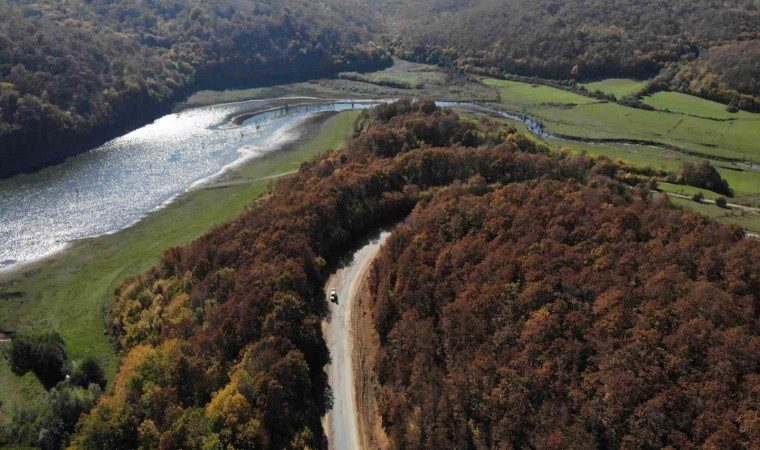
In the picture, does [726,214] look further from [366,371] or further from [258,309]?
[258,309]

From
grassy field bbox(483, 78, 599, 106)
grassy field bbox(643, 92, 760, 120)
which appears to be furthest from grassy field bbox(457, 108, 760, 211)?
grassy field bbox(483, 78, 599, 106)

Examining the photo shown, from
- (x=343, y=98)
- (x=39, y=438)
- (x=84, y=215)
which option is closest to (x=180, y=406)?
(x=39, y=438)

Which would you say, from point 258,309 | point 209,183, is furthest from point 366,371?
point 209,183

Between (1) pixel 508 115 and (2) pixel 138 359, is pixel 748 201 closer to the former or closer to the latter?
(1) pixel 508 115

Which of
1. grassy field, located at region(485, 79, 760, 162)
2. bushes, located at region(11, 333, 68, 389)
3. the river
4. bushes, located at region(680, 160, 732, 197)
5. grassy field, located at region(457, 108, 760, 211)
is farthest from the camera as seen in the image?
grassy field, located at region(485, 79, 760, 162)

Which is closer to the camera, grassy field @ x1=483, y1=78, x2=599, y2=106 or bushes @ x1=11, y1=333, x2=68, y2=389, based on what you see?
bushes @ x1=11, y1=333, x2=68, y2=389

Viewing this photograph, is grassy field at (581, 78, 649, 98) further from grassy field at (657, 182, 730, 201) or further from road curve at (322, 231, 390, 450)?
road curve at (322, 231, 390, 450)
